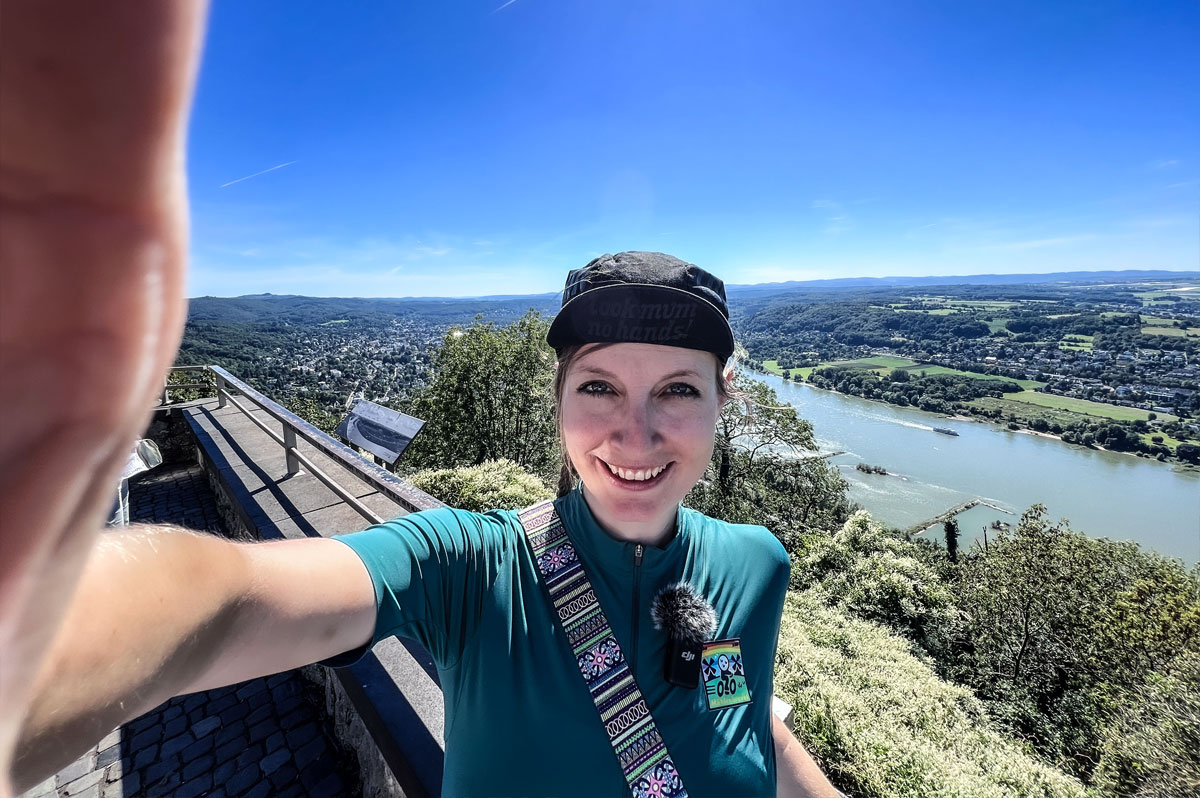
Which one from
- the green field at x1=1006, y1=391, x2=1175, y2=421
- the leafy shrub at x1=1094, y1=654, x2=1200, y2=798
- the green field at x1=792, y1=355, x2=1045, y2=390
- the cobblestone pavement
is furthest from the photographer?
the green field at x1=792, y1=355, x2=1045, y2=390

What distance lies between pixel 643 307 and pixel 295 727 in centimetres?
377

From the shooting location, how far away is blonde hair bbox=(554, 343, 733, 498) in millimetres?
1565

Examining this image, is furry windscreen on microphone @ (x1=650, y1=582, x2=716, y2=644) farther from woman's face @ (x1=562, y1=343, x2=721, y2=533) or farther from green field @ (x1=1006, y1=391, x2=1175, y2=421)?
green field @ (x1=1006, y1=391, x2=1175, y2=421)

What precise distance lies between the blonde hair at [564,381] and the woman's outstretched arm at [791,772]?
3.38 feet

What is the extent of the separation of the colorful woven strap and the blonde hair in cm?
41

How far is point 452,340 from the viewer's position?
19.5 m

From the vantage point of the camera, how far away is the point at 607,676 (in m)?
1.27

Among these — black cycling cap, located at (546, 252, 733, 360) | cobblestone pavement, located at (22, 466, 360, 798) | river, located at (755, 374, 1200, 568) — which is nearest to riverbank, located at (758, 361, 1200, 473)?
river, located at (755, 374, 1200, 568)

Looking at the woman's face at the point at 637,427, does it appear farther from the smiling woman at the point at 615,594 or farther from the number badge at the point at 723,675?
the number badge at the point at 723,675

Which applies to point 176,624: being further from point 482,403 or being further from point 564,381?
point 482,403

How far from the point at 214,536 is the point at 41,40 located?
0.79m

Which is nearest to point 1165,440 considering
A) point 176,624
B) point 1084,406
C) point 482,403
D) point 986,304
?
point 1084,406

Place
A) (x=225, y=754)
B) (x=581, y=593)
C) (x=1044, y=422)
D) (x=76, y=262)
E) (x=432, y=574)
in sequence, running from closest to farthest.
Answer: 1. (x=76, y=262)
2. (x=432, y=574)
3. (x=581, y=593)
4. (x=225, y=754)
5. (x=1044, y=422)

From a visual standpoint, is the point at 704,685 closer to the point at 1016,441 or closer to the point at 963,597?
A: the point at 963,597
